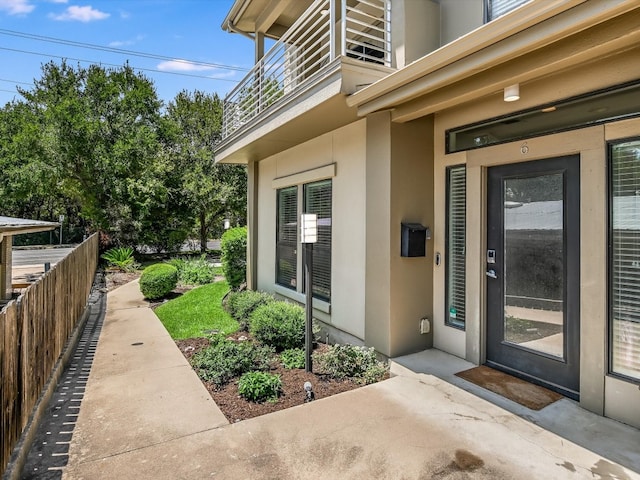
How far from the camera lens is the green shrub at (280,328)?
223 inches

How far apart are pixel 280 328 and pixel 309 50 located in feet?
14.8

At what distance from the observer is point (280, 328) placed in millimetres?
5637

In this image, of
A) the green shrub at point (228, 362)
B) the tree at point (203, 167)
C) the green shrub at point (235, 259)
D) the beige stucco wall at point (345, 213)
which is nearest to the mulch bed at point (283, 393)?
the green shrub at point (228, 362)

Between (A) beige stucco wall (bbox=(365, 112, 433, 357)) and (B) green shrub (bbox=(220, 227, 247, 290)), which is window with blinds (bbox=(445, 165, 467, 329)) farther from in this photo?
(B) green shrub (bbox=(220, 227, 247, 290))

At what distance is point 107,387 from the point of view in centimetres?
446

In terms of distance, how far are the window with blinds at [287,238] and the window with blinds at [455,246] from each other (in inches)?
137

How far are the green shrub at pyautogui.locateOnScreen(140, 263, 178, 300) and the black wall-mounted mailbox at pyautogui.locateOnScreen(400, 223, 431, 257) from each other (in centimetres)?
741

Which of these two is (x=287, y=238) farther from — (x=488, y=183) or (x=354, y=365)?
(x=488, y=183)

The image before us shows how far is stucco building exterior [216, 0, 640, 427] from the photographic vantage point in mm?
3264

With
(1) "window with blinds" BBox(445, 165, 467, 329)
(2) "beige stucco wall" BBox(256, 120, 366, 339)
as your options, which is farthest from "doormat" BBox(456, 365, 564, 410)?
(2) "beige stucco wall" BBox(256, 120, 366, 339)

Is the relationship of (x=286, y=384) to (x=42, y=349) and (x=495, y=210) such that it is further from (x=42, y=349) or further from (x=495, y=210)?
(x=495, y=210)

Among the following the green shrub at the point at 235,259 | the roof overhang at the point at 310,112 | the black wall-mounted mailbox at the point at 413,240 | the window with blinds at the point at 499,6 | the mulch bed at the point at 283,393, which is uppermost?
the window with blinds at the point at 499,6

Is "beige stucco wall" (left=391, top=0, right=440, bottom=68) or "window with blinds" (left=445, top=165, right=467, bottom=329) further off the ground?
"beige stucco wall" (left=391, top=0, right=440, bottom=68)

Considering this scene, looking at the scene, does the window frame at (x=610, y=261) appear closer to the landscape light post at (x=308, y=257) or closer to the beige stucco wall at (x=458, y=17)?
the beige stucco wall at (x=458, y=17)
